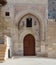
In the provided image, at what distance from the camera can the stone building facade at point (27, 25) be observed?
2450cm

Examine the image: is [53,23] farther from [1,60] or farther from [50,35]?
[1,60]

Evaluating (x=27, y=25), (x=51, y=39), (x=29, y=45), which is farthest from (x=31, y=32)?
(x=51, y=39)

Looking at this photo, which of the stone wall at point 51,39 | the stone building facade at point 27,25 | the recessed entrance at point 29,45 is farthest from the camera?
the recessed entrance at point 29,45

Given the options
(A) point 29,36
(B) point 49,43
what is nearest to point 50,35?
(B) point 49,43

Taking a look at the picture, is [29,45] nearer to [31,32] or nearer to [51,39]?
[31,32]

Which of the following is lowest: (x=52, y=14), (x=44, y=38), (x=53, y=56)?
(x=53, y=56)

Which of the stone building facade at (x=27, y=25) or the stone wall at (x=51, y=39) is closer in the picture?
the stone wall at (x=51, y=39)

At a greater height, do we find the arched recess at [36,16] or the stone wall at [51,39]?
the arched recess at [36,16]

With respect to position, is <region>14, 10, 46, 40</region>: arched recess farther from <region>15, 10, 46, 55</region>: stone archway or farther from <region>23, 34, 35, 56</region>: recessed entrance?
<region>23, 34, 35, 56</region>: recessed entrance

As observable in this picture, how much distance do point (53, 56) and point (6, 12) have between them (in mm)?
5836

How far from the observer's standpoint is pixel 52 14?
2508cm

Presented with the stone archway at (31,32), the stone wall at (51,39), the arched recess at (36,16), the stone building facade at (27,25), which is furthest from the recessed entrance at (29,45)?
the stone wall at (51,39)

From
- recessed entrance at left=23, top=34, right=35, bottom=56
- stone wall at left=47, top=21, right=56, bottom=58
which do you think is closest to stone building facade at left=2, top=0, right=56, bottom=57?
recessed entrance at left=23, top=34, right=35, bottom=56

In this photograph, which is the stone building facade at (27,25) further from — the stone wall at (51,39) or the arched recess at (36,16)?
the stone wall at (51,39)
